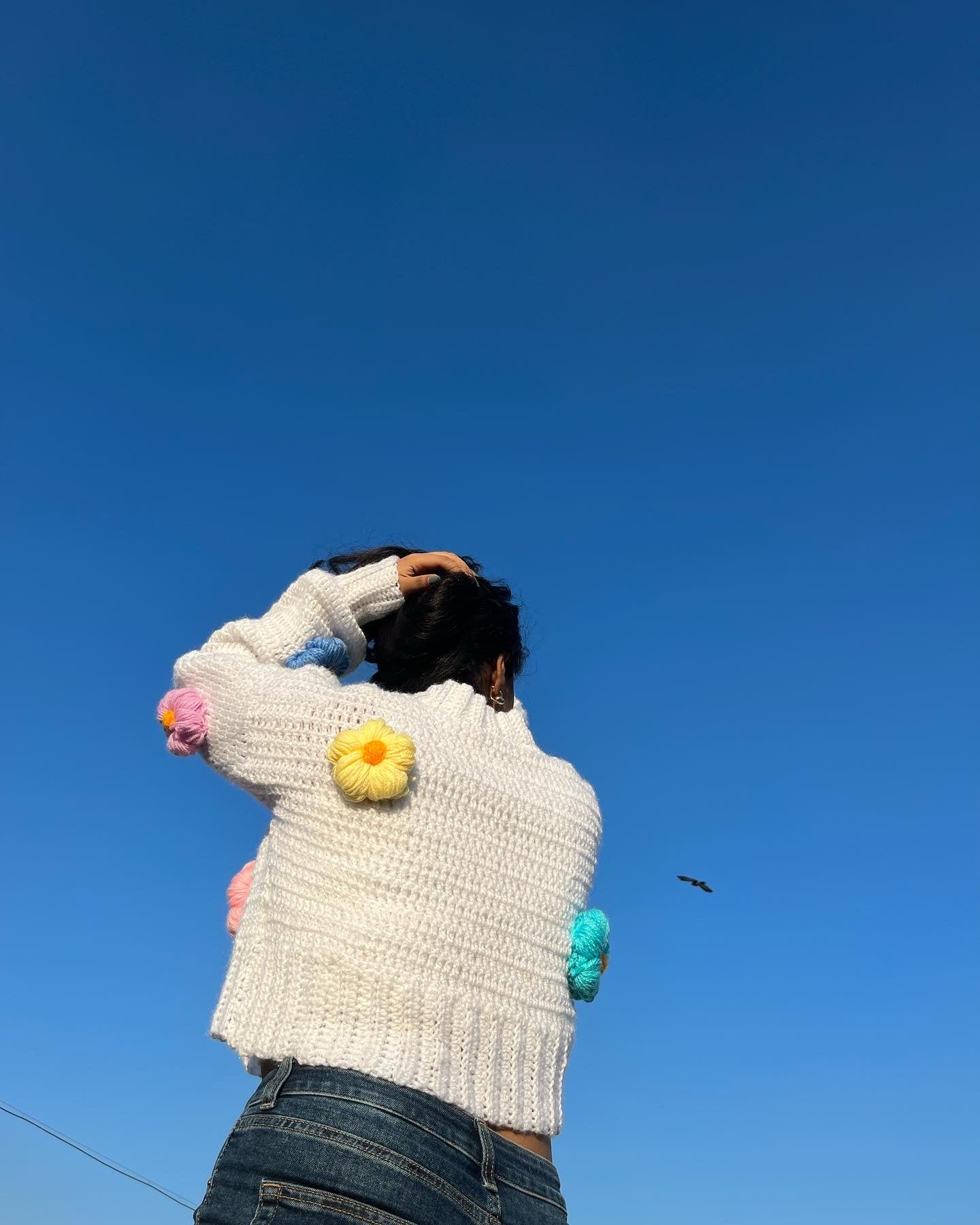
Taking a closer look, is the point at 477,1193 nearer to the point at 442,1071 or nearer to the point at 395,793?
the point at 442,1071

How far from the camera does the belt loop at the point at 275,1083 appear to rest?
2209 millimetres

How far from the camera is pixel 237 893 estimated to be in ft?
10.1

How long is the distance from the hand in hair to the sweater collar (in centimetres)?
48

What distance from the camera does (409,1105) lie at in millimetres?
2244

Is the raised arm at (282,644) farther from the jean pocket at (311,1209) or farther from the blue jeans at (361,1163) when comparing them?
the jean pocket at (311,1209)

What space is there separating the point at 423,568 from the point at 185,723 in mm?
1024

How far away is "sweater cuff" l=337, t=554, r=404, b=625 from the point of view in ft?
11.4

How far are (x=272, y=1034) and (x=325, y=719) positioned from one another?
0.74 metres

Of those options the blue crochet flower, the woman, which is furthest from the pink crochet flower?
the blue crochet flower

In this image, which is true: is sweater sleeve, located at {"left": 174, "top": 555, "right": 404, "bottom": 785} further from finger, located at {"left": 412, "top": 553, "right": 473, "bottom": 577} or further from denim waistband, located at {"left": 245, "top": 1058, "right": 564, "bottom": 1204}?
denim waistband, located at {"left": 245, "top": 1058, "right": 564, "bottom": 1204}

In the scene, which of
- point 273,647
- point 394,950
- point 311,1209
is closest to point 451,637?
point 273,647

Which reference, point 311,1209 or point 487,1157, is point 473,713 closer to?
point 487,1157

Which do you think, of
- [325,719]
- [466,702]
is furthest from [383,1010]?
[466,702]

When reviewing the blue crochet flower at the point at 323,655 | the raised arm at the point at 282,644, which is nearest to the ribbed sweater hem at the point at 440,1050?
the raised arm at the point at 282,644
